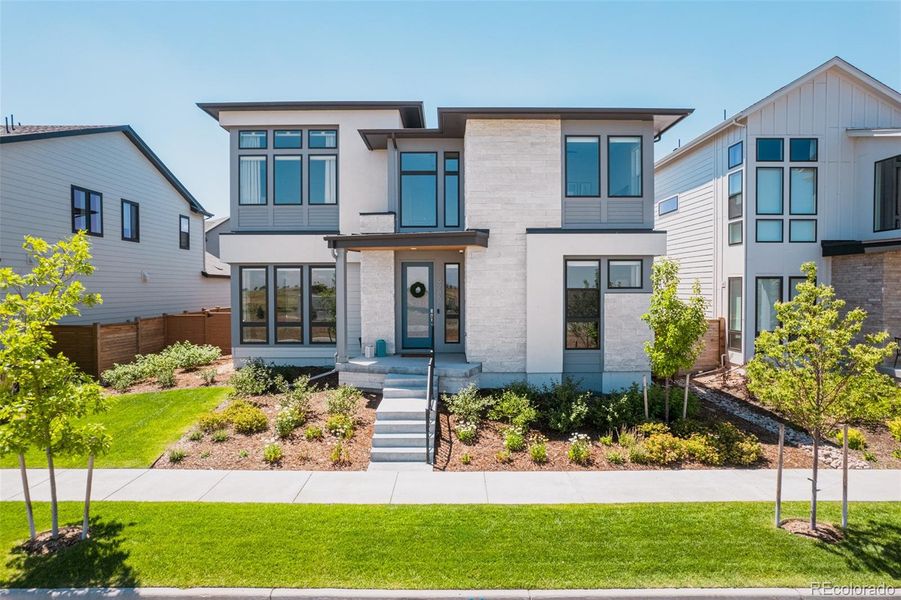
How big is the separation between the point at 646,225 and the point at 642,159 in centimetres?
171

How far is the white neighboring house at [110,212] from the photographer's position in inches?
569

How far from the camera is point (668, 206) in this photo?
66.5ft

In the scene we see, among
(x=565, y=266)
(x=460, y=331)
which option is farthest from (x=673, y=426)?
(x=460, y=331)

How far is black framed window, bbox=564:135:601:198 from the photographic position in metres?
12.7

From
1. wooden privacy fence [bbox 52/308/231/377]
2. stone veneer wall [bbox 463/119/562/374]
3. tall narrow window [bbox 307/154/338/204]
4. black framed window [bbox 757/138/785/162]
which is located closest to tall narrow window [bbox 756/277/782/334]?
black framed window [bbox 757/138/785/162]

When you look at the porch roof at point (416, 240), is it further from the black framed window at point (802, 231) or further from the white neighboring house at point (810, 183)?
the black framed window at point (802, 231)

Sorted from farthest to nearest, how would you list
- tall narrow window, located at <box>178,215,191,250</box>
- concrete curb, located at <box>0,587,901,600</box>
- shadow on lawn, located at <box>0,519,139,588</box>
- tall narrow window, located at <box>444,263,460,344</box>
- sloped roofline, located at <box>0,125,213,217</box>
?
tall narrow window, located at <box>178,215,191,250</box>
sloped roofline, located at <box>0,125,213,217</box>
tall narrow window, located at <box>444,263,460,344</box>
shadow on lawn, located at <box>0,519,139,588</box>
concrete curb, located at <box>0,587,901,600</box>

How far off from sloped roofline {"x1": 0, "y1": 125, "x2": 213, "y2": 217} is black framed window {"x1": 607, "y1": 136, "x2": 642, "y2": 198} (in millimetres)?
16757

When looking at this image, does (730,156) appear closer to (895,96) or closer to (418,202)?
(895,96)

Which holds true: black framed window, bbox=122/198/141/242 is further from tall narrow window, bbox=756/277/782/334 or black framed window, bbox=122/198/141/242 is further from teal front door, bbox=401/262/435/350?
tall narrow window, bbox=756/277/782/334

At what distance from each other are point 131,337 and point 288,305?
19.0 feet

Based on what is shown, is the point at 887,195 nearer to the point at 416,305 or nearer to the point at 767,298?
the point at 767,298

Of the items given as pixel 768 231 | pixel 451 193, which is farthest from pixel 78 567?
pixel 768 231

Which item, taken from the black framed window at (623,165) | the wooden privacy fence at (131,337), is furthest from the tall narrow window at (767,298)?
the wooden privacy fence at (131,337)
